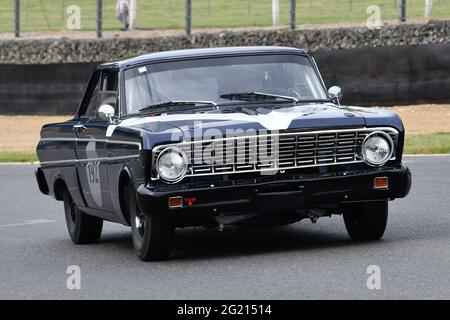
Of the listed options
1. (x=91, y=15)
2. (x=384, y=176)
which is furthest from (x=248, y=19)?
(x=384, y=176)

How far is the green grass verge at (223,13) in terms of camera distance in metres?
33.3

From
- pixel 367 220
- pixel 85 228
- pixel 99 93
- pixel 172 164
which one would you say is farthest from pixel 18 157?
pixel 172 164

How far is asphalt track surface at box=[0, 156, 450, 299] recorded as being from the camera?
873 cm

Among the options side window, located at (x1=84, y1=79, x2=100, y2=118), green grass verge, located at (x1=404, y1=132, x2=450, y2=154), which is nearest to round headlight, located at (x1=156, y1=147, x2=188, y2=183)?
side window, located at (x1=84, y1=79, x2=100, y2=118)

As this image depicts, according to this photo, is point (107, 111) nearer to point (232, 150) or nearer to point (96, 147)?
point (96, 147)

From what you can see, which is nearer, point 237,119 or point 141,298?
point 141,298

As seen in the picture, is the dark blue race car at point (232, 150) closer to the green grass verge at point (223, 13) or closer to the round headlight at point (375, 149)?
the round headlight at point (375, 149)

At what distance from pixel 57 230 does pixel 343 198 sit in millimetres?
4190

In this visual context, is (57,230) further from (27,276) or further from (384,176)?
(384,176)

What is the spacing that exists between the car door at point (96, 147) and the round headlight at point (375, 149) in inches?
82.9

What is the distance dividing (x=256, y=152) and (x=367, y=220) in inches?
50.6

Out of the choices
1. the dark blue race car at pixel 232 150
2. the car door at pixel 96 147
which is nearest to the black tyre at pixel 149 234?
the dark blue race car at pixel 232 150

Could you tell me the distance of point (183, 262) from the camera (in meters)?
10.2
